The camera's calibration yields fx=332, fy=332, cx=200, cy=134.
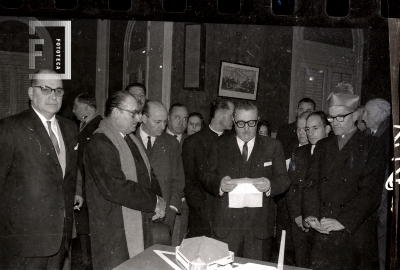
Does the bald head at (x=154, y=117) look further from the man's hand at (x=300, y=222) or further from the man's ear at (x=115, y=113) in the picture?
the man's hand at (x=300, y=222)

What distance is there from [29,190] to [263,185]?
1.58 m

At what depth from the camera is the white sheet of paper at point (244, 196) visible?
2.35 m

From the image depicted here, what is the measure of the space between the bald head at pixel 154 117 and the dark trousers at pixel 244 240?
→ 932 millimetres

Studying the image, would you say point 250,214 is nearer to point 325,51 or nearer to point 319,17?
point 319,17

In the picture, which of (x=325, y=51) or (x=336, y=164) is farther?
(x=325, y=51)

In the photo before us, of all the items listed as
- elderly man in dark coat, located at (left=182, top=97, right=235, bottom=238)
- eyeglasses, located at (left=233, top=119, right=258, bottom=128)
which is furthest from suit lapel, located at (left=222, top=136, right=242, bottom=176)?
elderly man in dark coat, located at (left=182, top=97, right=235, bottom=238)

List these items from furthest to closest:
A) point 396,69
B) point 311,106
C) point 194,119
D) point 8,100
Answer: point 194,119 → point 311,106 → point 8,100 → point 396,69

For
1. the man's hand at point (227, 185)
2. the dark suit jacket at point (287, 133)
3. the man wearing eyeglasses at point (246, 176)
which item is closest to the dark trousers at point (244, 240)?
the man wearing eyeglasses at point (246, 176)

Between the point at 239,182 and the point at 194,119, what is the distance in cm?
118

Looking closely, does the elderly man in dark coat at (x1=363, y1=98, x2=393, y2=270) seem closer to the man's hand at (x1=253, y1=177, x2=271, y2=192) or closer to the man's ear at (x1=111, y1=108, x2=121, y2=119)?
the man's hand at (x1=253, y1=177, x2=271, y2=192)

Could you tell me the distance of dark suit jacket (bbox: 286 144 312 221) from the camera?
2.68 meters

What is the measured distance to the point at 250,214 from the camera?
2.40 metres

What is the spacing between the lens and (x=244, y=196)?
7.74ft

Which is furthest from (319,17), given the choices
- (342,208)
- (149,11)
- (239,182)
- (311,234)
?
(311,234)
